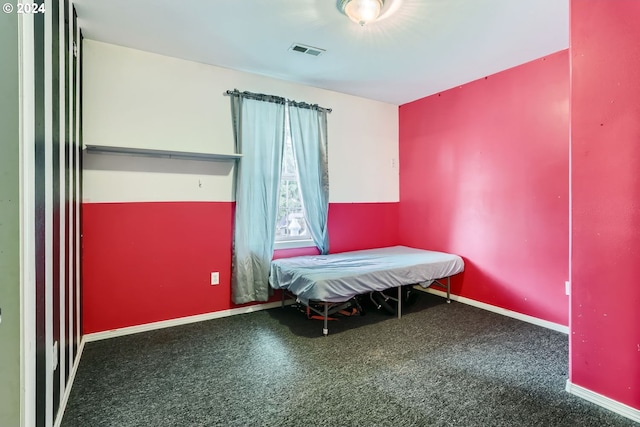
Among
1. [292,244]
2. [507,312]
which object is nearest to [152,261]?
[292,244]

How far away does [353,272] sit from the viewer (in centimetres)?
283

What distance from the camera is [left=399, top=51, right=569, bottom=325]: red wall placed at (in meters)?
2.86

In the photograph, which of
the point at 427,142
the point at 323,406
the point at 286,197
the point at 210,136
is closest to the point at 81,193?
the point at 210,136

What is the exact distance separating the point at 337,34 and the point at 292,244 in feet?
6.89

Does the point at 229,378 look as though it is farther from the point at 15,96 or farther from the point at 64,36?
the point at 64,36

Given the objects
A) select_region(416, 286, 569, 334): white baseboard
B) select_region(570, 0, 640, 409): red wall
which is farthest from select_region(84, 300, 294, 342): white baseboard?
select_region(570, 0, 640, 409): red wall

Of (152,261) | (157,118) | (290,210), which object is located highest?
(157,118)

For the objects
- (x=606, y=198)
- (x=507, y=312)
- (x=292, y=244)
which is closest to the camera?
(x=606, y=198)

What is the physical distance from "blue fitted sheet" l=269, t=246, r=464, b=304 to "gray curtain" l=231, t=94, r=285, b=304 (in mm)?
189

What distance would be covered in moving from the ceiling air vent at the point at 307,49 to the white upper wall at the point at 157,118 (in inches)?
27.2

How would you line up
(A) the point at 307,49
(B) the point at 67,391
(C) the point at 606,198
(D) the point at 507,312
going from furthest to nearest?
(D) the point at 507,312 < (A) the point at 307,49 < (B) the point at 67,391 < (C) the point at 606,198

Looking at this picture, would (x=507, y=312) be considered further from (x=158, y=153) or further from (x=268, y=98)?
(x=158, y=153)

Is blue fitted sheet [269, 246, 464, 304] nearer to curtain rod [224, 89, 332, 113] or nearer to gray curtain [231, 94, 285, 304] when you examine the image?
gray curtain [231, 94, 285, 304]

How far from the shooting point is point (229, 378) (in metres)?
2.10
